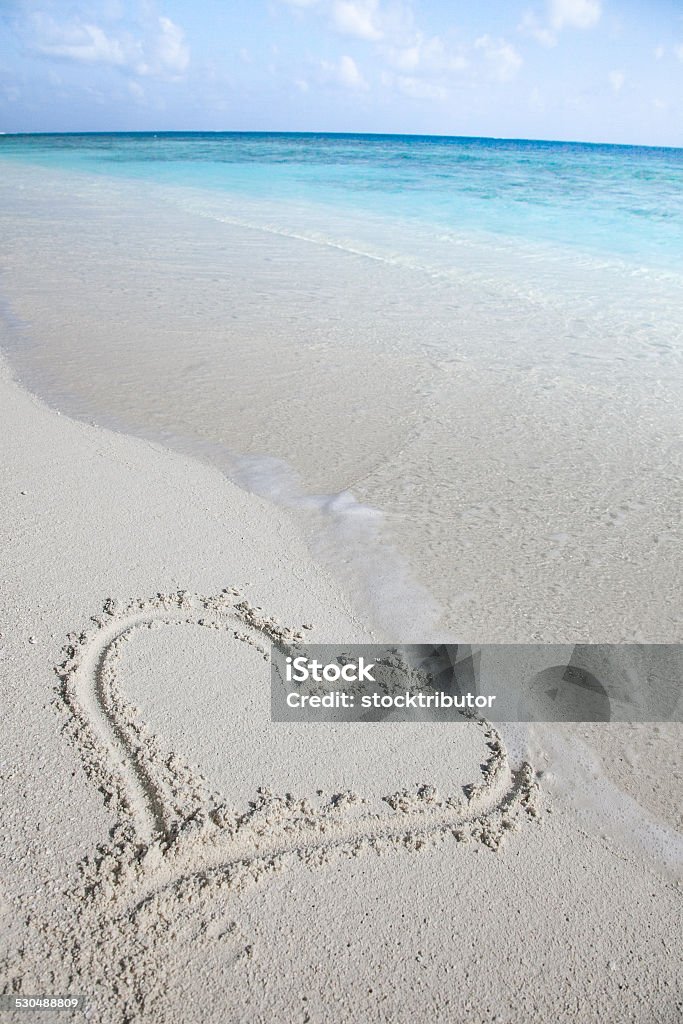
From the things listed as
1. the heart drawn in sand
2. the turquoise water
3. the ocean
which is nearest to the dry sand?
the heart drawn in sand

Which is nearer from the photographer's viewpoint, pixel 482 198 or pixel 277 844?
pixel 277 844

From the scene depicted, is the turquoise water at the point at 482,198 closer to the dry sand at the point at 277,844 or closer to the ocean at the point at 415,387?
the ocean at the point at 415,387

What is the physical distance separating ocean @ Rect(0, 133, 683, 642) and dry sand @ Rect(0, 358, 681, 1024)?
0.70m

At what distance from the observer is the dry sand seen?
165 cm

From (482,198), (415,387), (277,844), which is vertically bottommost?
(277,844)

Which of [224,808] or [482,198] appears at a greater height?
[482,198]

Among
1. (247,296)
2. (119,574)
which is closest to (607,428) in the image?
(119,574)

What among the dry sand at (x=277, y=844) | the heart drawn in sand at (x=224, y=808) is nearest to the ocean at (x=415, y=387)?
the dry sand at (x=277, y=844)

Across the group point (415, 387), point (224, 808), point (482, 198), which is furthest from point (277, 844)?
point (482, 198)

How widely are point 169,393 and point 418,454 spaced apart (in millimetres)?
1969

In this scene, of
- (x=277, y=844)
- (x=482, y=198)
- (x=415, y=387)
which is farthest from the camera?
(x=482, y=198)

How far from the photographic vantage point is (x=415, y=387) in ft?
17.9

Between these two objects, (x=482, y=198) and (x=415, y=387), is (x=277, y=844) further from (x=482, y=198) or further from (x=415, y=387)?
(x=482, y=198)

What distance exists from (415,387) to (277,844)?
158 inches
